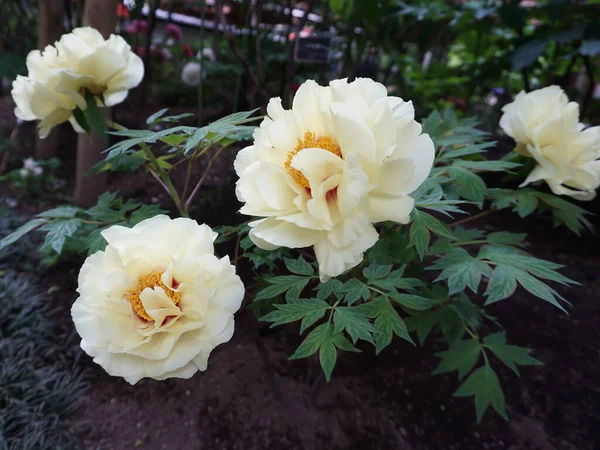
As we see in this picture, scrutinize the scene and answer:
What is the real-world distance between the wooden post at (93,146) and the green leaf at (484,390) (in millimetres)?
1627

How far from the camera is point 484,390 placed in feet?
3.33

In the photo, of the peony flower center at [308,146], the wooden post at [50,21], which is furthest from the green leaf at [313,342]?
the wooden post at [50,21]

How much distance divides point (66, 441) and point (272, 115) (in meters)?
1.08

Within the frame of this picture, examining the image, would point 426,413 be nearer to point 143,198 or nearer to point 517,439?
point 517,439

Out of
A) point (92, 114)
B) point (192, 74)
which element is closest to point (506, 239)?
point (92, 114)

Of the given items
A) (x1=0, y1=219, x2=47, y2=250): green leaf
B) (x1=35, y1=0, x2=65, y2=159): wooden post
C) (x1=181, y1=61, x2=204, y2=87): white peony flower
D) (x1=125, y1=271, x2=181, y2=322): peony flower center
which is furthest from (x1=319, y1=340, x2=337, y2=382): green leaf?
(x1=35, y1=0, x2=65, y2=159): wooden post

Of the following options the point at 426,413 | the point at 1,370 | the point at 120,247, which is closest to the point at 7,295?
the point at 1,370

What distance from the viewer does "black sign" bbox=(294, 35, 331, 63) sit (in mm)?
2080

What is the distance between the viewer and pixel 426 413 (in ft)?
4.13

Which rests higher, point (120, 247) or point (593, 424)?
point (120, 247)

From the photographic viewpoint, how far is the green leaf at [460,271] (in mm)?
756

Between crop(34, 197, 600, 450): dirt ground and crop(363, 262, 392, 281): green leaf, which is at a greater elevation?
crop(363, 262, 392, 281): green leaf

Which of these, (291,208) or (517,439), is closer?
(291,208)

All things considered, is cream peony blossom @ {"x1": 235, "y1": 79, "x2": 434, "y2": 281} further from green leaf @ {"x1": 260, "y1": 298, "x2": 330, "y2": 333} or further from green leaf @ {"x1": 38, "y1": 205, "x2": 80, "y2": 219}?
green leaf @ {"x1": 38, "y1": 205, "x2": 80, "y2": 219}
